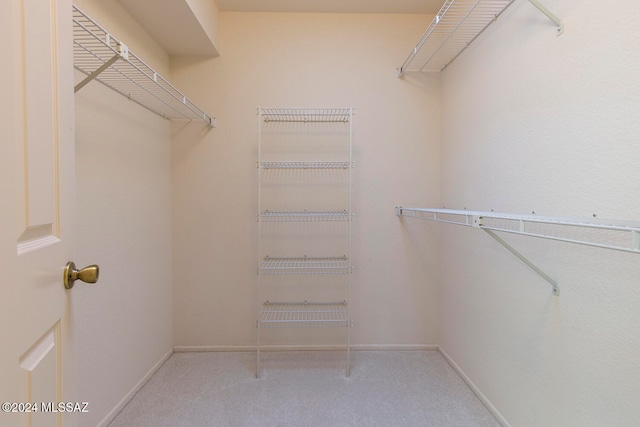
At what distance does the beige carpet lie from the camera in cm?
158

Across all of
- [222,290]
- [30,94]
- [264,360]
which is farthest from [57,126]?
Answer: [264,360]

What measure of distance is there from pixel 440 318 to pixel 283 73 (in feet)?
7.46

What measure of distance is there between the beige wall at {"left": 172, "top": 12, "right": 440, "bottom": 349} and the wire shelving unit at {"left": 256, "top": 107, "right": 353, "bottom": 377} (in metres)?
0.09

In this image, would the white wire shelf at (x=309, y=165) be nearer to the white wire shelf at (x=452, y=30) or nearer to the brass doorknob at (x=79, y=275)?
the white wire shelf at (x=452, y=30)

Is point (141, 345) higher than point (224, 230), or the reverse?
A: point (224, 230)

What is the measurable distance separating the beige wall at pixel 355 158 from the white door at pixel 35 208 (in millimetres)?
1487

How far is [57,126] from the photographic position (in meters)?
0.69

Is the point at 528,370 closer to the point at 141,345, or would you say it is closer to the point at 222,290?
the point at 222,290

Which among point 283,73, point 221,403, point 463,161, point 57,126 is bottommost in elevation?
point 221,403

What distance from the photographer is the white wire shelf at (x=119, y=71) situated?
108cm

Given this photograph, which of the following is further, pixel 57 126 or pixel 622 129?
pixel 622 129

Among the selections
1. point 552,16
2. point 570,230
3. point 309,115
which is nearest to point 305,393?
point 570,230

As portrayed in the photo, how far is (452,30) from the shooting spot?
163 centimetres

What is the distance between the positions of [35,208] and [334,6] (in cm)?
228
